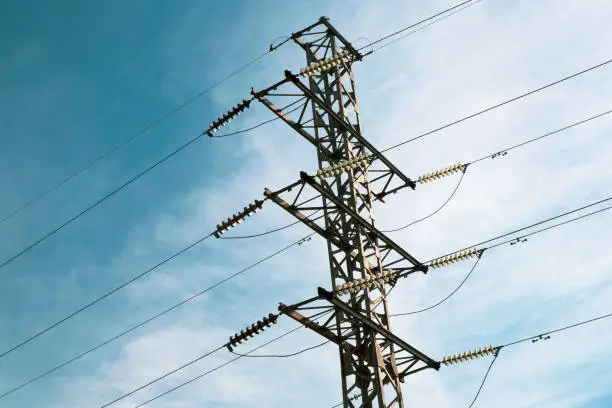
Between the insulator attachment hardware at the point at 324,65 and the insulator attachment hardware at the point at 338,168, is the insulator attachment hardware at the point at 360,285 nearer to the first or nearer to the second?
the insulator attachment hardware at the point at 338,168

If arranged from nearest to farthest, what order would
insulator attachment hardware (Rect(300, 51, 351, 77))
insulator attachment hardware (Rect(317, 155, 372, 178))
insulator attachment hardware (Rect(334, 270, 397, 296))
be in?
insulator attachment hardware (Rect(334, 270, 397, 296))
insulator attachment hardware (Rect(317, 155, 372, 178))
insulator attachment hardware (Rect(300, 51, 351, 77))

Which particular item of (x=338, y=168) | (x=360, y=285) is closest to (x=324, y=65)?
(x=338, y=168)

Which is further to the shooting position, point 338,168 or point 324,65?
point 324,65

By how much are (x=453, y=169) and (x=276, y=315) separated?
236 inches

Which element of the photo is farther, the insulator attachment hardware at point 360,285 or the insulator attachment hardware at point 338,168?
the insulator attachment hardware at point 338,168

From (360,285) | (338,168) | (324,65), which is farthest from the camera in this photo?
(324,65)

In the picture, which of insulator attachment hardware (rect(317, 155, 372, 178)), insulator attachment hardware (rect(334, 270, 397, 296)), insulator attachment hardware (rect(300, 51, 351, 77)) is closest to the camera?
insulator attachment hardware (rect(334, 270, 397, 296))

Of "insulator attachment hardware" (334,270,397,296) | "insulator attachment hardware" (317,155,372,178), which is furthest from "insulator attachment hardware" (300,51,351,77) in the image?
"insulator attachment hardware" (334,270,397,296)

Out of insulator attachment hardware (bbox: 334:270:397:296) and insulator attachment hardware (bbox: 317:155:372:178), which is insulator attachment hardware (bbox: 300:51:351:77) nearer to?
insulator attachment hardware (bbox: 317:155:372:178)

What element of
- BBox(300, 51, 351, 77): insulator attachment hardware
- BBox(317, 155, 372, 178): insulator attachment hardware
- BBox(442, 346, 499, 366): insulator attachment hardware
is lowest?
BBox(442, 346, 499, 366): insulator attachment hardware

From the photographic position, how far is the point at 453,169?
17.6 meters

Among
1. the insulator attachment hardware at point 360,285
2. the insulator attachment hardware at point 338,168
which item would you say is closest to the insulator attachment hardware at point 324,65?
the insulator attachment hardware at point 338,168

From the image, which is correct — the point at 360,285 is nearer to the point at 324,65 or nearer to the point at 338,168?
the point at 338,168

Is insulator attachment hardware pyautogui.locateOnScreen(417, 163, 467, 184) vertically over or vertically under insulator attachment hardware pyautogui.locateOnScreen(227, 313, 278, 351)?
over
